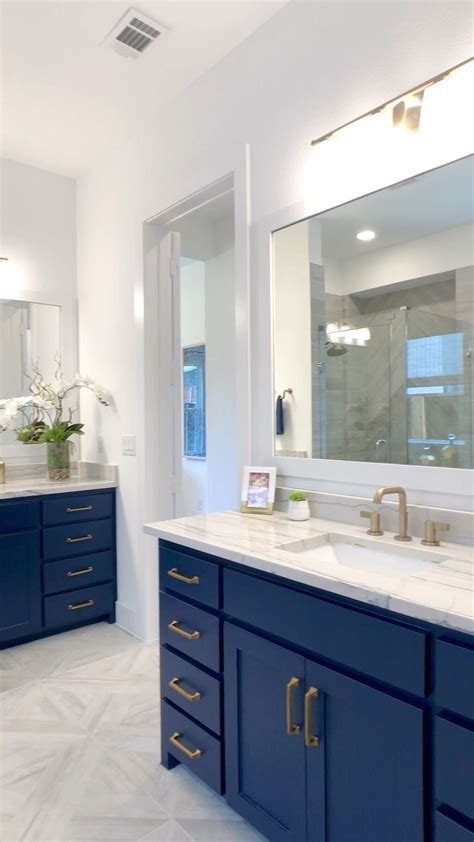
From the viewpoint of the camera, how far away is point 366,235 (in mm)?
1700

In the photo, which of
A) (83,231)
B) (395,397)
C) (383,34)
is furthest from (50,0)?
(395,397)

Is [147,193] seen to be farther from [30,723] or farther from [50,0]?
[30,723]

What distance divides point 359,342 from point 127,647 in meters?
2.06

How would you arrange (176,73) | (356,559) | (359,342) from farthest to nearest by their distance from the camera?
(176,73) < (359,342) < (356,559)

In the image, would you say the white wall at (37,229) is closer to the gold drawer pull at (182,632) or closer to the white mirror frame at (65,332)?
the white mirror frame at (65,332)

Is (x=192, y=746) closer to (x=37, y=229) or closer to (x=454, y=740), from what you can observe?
(x=454, y=740)

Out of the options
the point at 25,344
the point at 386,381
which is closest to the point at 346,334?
the point at 386,381

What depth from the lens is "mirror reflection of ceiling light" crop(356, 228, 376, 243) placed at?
1.68 meters

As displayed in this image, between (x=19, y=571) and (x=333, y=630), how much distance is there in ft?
6.84

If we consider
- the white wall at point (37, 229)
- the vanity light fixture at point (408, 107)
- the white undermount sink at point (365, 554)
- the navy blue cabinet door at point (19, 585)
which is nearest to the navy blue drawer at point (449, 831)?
the white undermount sink at point (365, 554)

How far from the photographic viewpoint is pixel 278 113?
1966 mm

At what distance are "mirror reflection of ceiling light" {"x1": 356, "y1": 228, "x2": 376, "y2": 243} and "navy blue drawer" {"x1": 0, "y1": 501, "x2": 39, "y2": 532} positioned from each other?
83.4 inches

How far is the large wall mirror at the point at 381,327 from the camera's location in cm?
146

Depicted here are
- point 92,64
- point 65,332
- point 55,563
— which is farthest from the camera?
point 65,332
